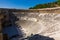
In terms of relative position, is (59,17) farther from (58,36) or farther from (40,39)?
(40,39)

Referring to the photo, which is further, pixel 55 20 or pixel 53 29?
pixel 55 20

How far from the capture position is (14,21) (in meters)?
7.21

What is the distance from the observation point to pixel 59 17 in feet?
22.8

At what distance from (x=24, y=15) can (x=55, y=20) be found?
166 cm

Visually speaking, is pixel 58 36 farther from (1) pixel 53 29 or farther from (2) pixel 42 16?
(2) pixel 42 16

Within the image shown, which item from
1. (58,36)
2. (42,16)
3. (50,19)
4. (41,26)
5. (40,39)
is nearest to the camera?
(40,39)

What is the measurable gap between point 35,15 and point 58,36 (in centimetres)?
286

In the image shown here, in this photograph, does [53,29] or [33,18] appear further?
[33,18]

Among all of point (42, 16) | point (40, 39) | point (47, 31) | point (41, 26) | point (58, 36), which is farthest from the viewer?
Answer: point (42, 16)

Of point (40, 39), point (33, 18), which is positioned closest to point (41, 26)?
point (33, 18)

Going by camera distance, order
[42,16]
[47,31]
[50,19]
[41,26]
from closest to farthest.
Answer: [47,31], [41,26], [50,19], [42,16]

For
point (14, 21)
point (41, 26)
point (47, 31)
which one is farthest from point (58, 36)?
point (14, 21)

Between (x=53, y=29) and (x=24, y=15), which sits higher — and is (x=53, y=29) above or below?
below

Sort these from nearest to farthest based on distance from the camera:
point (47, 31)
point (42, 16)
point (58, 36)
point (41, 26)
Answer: point (58, 36) < point (47, 31) < point (41, 26) < point (42, 16)
